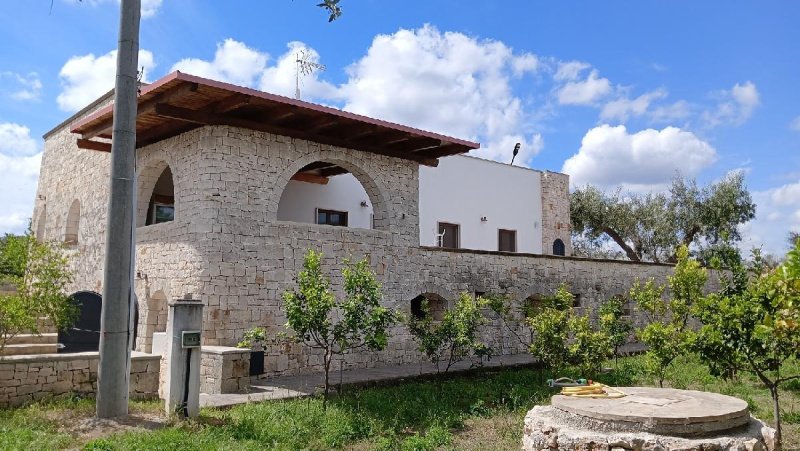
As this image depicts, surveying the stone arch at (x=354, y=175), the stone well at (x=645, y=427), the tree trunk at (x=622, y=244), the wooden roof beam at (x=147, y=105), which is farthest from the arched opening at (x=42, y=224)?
the tree trunk at (x=622, y=244)

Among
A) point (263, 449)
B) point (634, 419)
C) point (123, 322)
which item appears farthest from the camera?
point (123, 322)

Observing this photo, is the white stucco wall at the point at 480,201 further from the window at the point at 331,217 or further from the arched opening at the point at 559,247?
the window at the point at 331,217

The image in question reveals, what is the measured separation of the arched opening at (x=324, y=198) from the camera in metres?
14.6

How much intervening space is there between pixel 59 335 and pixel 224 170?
153 inches

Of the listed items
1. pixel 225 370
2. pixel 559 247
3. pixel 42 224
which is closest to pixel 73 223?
pixel 42 224

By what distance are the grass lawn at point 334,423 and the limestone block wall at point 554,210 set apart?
10579 millimetres

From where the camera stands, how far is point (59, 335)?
995 cm

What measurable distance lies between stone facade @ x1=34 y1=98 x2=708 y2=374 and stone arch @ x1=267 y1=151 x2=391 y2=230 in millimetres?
24

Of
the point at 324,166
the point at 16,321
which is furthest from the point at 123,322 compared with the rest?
the point at 324,166

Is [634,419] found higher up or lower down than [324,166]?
lower down

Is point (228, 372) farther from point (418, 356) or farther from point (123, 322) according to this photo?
point (418, 356)

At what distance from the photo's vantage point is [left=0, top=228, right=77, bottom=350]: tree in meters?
8.02

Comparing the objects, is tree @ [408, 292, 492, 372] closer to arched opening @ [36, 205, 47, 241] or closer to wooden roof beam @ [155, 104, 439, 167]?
wooden roof beam @ [155, 104, 439, 167]

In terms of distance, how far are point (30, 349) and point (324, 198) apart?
761 centimetres
